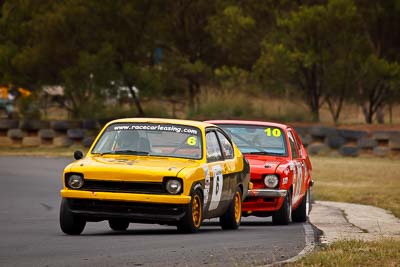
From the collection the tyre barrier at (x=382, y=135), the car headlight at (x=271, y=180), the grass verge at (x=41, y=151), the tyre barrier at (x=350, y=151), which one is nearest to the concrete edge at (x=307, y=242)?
the car headlight at (x=271, y=180)

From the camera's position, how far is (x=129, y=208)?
1209cm

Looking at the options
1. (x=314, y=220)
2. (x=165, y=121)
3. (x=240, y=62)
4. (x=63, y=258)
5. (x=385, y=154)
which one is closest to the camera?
(x=63, y=258)

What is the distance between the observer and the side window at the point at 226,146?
14125 millimetres

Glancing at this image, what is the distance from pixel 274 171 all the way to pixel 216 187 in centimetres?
251

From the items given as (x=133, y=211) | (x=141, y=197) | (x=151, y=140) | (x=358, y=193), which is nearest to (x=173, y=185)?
(x=141, y=197)

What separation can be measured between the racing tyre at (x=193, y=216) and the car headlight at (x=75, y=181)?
117 cm

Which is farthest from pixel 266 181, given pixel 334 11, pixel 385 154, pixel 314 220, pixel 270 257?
pixel 334 11

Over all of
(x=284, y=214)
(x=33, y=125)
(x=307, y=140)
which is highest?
(x=284, y=214)

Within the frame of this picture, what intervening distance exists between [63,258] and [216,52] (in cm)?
3062

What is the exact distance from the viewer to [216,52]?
4012cm

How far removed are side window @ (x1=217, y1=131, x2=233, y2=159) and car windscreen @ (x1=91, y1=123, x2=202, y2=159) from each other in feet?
2.30

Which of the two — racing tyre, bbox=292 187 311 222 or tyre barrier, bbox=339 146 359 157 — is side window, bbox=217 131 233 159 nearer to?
racing tyre, bbox=292 187 311 222

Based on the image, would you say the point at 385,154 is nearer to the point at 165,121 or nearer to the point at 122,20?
the point at 122,20

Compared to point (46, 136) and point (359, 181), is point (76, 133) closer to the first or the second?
point (46, 136)
